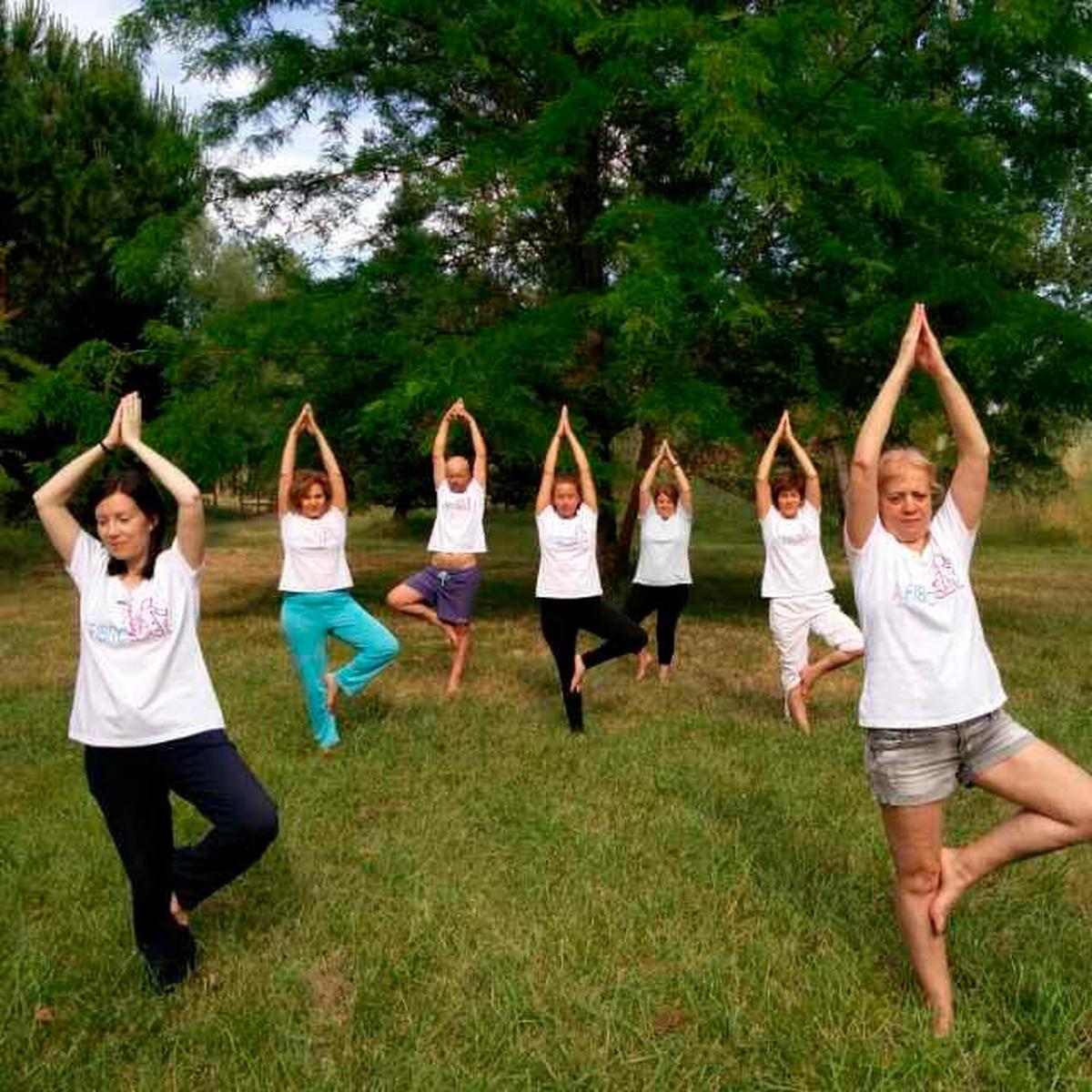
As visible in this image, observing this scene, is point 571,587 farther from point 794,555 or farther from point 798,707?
point 798,707

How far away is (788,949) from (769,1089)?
87 centimetres

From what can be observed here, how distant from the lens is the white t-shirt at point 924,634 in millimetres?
3289

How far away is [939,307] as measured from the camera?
41.5ft

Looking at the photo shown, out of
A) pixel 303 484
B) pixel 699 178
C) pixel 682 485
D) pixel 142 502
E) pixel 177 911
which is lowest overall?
pixel 177 911

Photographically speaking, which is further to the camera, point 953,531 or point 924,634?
point 953,531

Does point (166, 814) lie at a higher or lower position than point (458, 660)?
higher

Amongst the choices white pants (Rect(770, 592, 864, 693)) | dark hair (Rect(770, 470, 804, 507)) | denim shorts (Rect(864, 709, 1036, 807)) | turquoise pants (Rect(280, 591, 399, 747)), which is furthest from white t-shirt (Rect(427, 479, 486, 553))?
denim shorts (Rect(864, 709, 1036, 807))

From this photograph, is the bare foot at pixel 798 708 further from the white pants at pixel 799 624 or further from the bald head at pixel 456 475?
the bald head at pixel 456 475

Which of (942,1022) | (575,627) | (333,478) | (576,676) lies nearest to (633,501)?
(575,627)

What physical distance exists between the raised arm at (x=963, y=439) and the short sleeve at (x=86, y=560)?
10.2 feet

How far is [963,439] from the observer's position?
3428 millimetres

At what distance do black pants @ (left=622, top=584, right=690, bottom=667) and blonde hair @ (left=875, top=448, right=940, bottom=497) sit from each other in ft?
19.6

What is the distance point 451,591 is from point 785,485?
3.18 m

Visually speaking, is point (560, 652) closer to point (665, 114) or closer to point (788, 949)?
point (788, 949)
